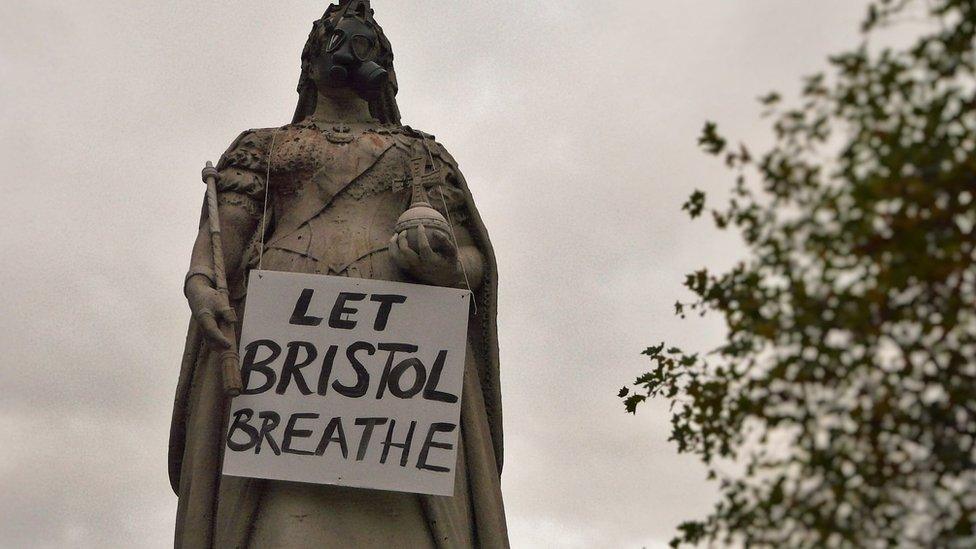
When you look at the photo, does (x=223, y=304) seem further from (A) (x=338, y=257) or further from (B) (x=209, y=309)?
Result: (A) (x=338, y=257)

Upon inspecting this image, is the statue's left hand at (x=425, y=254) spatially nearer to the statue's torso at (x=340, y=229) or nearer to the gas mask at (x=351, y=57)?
the statue's torso at (x=340, y=229)

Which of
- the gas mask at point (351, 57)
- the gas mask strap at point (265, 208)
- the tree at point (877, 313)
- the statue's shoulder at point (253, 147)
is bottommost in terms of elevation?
the tree at point (877, 313)

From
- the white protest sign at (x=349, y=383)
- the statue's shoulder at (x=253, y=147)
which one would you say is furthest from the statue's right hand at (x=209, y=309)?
the statue's shoulder at (x=253, y=147)

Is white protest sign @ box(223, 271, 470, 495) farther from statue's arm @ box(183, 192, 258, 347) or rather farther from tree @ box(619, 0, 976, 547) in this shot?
tree @ box(619, 0, 976, 547)

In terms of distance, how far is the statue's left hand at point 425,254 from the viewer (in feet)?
31.3

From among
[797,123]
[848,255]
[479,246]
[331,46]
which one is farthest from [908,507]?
[331,46]

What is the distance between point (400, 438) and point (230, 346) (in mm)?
1009

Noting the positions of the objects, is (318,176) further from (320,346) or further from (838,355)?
(838,355)

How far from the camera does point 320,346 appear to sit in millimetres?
9539

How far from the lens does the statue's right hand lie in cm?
935

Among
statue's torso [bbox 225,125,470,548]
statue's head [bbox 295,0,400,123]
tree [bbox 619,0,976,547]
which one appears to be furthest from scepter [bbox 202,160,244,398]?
tree [bbox 619,0,976,547]

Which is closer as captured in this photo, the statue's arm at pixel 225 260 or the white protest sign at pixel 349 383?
the white protest sign at pixel 349 383

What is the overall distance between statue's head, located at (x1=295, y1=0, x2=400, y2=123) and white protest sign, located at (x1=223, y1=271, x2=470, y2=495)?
1.48 meters

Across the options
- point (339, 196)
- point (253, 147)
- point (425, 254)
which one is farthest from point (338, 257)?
point (253, 147)
